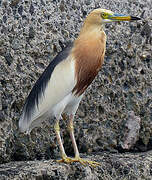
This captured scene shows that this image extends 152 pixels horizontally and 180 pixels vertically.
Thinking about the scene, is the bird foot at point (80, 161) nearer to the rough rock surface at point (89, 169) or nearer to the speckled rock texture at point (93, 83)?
the rough rock surface at point (89, 169)

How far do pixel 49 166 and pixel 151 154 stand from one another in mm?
987

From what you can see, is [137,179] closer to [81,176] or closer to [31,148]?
[81,176]

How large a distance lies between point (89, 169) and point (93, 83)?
858 millimetres

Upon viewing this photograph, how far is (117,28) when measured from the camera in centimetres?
434

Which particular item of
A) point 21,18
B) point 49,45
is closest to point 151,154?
point 49,45

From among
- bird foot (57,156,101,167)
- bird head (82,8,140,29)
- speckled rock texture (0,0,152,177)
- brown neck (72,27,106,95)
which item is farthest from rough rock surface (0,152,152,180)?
bird head (82,8,140,29)

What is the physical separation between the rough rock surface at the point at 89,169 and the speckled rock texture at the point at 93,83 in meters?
0.22

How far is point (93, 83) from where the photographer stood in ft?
13.7

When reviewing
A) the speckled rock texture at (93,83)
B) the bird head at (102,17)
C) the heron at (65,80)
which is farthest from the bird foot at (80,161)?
the bird head at (102,17)

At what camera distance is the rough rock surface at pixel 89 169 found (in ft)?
10.8

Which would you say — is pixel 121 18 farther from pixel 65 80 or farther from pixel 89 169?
pixel 89 169

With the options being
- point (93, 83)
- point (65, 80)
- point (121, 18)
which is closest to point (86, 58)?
point (65, 80)

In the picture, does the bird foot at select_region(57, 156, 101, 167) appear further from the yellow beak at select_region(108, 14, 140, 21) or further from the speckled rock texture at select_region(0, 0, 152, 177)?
the yellow beak at select_region(108, 14, 140, 21)

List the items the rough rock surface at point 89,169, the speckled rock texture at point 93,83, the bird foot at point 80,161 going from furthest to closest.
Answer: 1. the speckled rock texture at point 93,83
2. the bird foot at point 80,161
3. the rough rock surface at point 89,169
